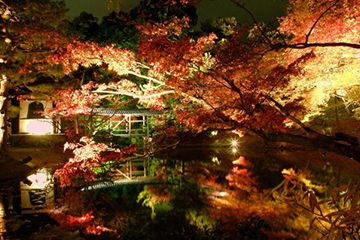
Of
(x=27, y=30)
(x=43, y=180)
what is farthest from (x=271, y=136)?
(x=43, y=180)

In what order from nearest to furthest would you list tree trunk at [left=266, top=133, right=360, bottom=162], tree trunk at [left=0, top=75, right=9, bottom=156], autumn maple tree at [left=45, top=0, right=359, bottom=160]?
1. tree trunk at [left=266, top=133, right=360, bottom=162]
2. autumn maple tree at [left=45, top=0, right=359, bottom=160]
3. tree trunk at [left=0, top=75, right=9, bottom=156]

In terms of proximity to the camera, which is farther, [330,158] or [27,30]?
[330,158]

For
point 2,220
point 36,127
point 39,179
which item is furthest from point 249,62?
point 36,127

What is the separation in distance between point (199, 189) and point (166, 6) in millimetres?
13245

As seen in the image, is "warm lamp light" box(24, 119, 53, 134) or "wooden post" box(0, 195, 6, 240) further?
"warm lamp light" box(24, 119, 53, 134)

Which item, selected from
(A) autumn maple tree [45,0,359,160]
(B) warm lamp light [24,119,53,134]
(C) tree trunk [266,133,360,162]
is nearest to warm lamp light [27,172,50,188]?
(A) autumn maple tree [45,0,359,160]

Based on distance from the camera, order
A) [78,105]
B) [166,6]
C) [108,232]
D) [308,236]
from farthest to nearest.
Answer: [166,6]
[78,105]
[108,232]
[308,236]

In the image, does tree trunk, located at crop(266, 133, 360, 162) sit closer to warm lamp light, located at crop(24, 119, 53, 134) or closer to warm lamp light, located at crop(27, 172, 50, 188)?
warm lamp light, located at crop(27, 172, 50, 188)

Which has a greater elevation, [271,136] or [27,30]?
[27,30]

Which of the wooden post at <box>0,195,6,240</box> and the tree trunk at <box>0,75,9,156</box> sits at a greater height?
the tree trunk at <box>0,75,9,156</box>

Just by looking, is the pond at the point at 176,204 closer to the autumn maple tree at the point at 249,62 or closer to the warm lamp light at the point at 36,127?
the autumn maple tree at the point at 249,62

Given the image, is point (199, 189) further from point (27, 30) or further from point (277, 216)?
point (27, 30)

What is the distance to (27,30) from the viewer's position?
8.18 metres

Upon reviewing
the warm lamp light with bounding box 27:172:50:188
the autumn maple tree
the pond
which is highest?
the autumn maple tree
